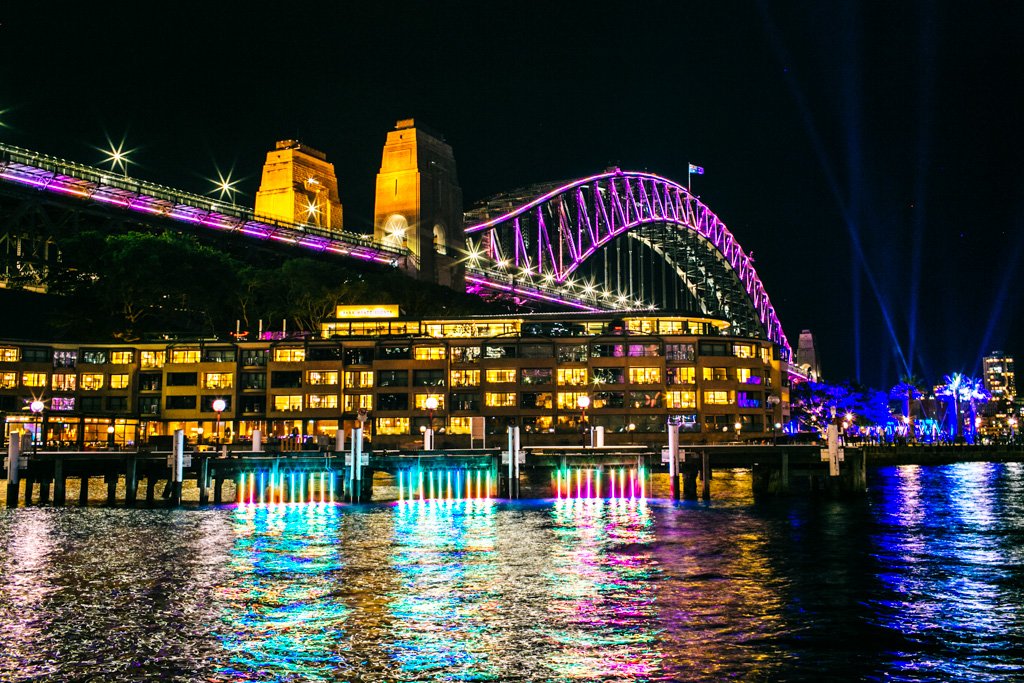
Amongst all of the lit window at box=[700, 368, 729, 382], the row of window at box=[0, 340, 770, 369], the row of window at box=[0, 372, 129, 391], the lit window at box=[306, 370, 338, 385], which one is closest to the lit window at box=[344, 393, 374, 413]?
the lit window at box=[306, 370, 338, 385]

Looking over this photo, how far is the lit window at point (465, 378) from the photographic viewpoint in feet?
442

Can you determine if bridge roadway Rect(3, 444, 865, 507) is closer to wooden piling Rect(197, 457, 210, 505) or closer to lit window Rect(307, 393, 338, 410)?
wooden piling Rect(197, 457, 210, 505)

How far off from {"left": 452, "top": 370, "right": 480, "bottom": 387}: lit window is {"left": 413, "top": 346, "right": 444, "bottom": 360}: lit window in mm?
3065

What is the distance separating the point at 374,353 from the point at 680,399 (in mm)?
39850

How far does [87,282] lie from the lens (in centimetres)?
14938

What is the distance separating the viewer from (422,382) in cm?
13562

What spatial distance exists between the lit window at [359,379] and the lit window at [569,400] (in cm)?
2438

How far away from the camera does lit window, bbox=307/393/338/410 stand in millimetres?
136500

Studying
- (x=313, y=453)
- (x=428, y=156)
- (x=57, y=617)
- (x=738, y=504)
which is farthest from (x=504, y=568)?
(x=428, y=156)

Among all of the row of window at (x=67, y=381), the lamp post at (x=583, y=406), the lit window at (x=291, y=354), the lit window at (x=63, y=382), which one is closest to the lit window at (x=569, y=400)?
the lamp post at (x=583, y=406)

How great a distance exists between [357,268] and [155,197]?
1549 inches

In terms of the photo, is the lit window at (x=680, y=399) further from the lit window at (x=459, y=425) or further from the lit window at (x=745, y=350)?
the lit window at (x=459, y=425)

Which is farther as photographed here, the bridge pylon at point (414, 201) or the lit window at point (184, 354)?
the bridge pylon at point (414, 201)

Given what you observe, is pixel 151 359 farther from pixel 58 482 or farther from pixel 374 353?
pixel 58 482
